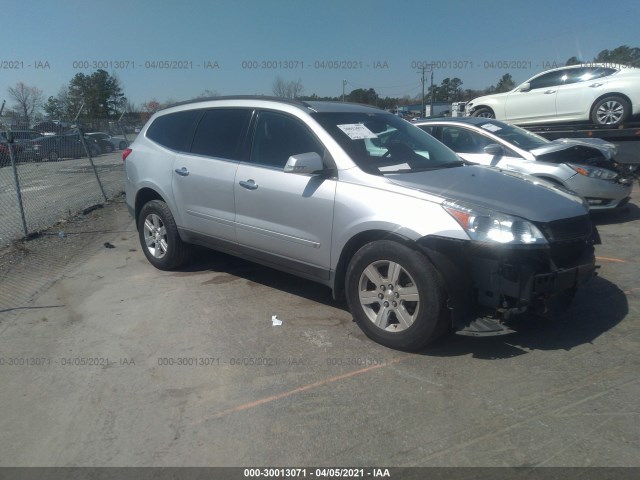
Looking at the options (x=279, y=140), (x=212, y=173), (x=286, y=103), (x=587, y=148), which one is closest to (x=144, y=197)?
(x=212, y=173)

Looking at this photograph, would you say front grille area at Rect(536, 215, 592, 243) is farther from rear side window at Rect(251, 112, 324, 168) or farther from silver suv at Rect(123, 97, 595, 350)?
rear side window at Rect(251, 112, 324, 168)

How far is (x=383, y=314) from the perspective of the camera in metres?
4.17

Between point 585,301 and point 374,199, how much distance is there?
225 cm

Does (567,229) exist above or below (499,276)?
above

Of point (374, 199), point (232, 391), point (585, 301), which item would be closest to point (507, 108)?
point (585, 301)

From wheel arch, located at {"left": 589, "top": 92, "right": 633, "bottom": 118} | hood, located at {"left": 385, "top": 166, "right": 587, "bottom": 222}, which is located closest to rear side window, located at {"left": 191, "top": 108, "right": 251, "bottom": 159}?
hood, located at {"left": 385, "top": 166, "right": 587, "bottom": 222}

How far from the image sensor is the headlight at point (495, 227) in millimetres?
3744

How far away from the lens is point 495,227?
149 inches

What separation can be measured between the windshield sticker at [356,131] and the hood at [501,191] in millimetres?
621

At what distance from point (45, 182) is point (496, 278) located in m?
11.2

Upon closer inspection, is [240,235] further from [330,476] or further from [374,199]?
[330,476]

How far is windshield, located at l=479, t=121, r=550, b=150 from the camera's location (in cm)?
812

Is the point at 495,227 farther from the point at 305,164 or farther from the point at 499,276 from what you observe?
the point at 305,164

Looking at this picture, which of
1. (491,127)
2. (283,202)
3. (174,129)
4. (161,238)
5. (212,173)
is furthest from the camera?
(491,127)
